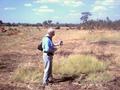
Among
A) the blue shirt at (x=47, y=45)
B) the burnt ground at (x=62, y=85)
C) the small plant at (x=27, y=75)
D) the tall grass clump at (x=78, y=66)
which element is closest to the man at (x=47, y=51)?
the blue shirt at (x=47, y=45)

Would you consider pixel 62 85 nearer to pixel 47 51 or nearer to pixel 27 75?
pixel 47 51

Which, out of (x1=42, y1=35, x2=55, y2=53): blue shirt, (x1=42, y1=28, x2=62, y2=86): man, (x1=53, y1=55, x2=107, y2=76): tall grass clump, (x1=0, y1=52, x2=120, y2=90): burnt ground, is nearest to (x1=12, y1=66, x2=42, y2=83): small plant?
(x1=0, y1=52, x2=120, y2=90): burnt ground

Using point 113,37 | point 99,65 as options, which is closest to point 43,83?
point 99,65

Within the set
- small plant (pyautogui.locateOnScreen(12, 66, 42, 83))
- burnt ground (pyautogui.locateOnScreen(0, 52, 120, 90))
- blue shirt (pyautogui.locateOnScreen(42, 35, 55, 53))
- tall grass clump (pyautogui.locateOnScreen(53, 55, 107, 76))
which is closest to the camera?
burnt ground (pyautogui.locateOnScreen(0, 52, 120, 90))

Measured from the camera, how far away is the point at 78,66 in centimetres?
1275

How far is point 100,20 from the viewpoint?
68500 mm

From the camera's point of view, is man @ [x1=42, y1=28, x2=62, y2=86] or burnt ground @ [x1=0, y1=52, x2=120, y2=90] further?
man @ [x1=42, y1=28, x2=62, y2=86]

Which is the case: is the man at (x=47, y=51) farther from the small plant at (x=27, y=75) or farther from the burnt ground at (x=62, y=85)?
the small plant at (x=27, y=75)

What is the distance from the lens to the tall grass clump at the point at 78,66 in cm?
1232

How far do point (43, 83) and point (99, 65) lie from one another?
3040 millimetres

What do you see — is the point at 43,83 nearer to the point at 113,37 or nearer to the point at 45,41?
the point at 45,41

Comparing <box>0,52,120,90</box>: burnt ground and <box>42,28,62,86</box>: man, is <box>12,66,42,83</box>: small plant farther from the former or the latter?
<box>42,28,62,86</box>: man

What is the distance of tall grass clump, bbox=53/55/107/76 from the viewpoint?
12320 millimetres

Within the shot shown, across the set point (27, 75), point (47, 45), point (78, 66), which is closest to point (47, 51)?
point (47, 45)
